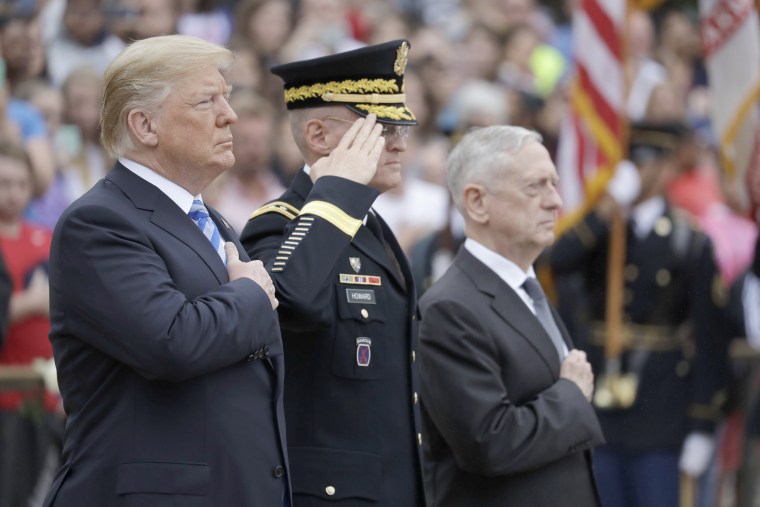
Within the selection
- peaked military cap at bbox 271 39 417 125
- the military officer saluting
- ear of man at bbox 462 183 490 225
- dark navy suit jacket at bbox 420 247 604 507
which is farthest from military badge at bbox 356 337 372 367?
the military officer saluting

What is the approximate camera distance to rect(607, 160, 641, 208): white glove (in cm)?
901

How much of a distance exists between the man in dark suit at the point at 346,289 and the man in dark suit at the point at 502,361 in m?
0.27

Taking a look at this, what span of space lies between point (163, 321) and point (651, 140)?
6.02 m

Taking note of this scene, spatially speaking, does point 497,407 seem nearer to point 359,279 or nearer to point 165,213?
point 359,279

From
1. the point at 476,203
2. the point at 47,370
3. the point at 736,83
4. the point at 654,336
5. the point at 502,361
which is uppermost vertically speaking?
the point at 736,83

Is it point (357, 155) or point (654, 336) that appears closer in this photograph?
point (357, 155)

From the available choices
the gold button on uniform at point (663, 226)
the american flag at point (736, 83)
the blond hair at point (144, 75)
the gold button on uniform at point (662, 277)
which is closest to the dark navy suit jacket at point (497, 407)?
the blond hair at point (144, 75)

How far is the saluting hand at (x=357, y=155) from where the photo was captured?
4.21 metres

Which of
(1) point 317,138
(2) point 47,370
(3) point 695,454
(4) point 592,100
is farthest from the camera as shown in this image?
(4) point 592,100

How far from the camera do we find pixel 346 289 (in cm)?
432

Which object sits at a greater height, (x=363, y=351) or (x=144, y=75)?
(x=144, y=75)

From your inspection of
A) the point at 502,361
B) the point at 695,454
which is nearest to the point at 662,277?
the point at 695,454

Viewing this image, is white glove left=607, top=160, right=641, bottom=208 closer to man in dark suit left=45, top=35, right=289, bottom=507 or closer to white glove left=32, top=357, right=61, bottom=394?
white glove left=32, top=357, right=61, bottom=394

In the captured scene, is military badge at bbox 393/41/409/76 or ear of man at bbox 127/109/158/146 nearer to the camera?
ear of man at bbox 127/109/158/146
